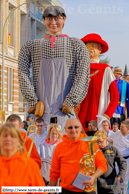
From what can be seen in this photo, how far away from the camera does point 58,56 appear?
16.5 feet

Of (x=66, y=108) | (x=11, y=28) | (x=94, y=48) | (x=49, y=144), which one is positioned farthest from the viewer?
(x=11, y=28)

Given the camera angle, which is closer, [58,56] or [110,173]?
[58,56]

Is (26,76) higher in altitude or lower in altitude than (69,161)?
higher

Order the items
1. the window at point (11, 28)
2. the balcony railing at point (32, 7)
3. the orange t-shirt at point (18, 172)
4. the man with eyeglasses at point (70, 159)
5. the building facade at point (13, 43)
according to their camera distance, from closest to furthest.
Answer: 1. the orange t-shirt at point (18, 172)
2. the man with eyeglasses at point (70, 159)
3. the building facade at point (13, 43)
4. the window at point (11, 28)
5. the balcony railing at point (32, 7)

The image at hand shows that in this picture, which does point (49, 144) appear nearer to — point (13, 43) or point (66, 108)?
point (66, 108)

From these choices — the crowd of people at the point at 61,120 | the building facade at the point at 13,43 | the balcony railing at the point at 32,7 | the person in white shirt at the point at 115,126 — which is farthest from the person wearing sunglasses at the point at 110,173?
the balcony railing at the point at 32,7

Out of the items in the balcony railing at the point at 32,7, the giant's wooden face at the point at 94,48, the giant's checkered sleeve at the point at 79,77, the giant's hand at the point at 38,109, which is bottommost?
the giant's hand at the point at 38,109

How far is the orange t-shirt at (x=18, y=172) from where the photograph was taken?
10.7ft

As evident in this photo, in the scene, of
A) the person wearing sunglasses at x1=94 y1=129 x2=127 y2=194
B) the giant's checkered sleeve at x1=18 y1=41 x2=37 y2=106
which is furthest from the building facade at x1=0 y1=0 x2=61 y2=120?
the giant's checkered sleeve at x1=18 y1=41 x2=37 y2=106

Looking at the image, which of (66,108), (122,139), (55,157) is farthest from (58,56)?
(122,139)

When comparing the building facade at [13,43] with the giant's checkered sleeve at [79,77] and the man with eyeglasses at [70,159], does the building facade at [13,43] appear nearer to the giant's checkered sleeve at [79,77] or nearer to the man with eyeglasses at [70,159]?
the giant's checkered sleeve at [79,77]

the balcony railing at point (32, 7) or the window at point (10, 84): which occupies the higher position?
the balcony railing at point (32, 7)

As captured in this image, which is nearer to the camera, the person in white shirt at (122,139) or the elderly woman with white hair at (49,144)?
the elderly woman with white hair at (49,144)

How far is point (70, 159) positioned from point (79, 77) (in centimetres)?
103
